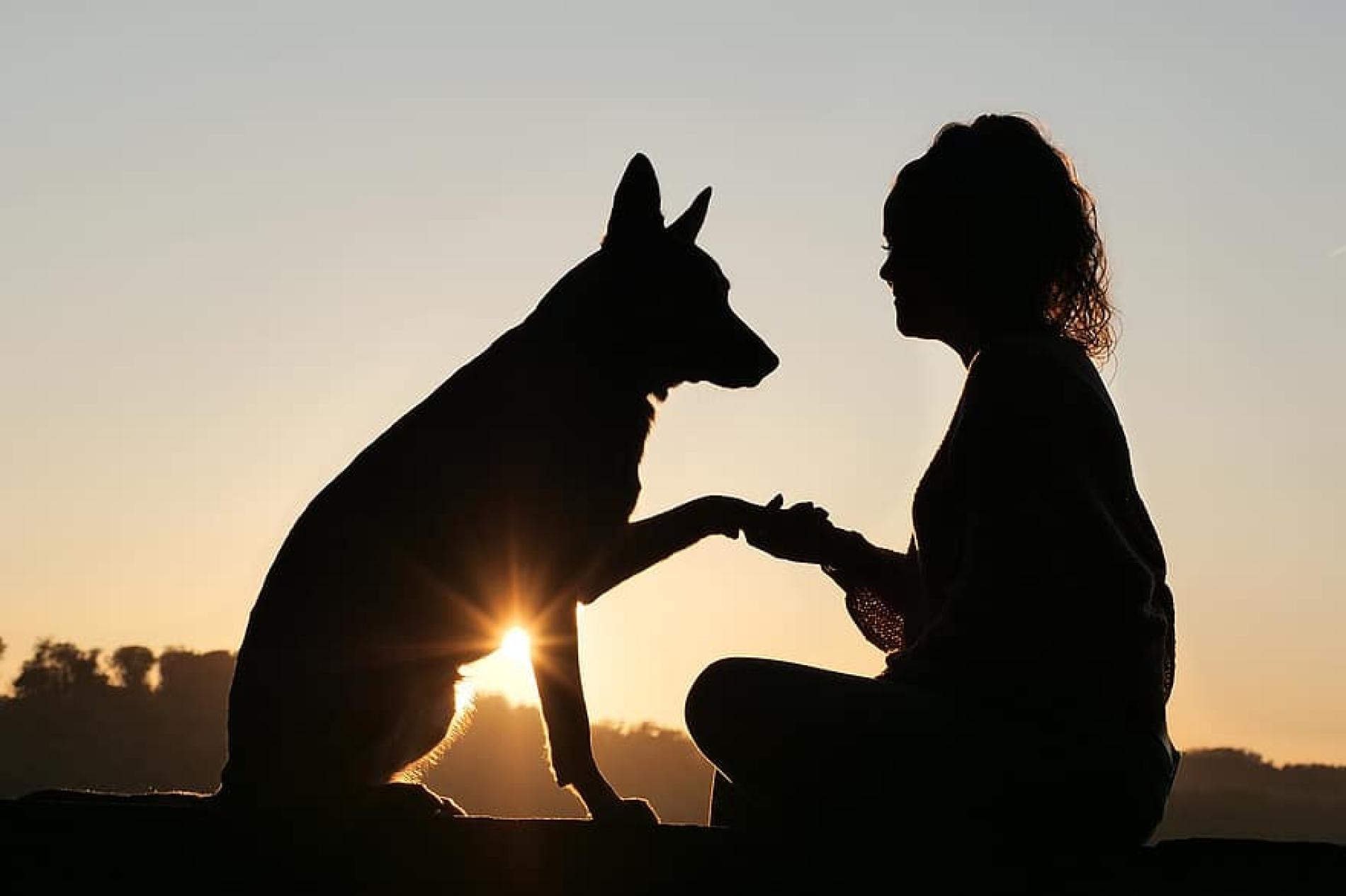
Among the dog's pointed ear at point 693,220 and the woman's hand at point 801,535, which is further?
the dog's pointed ear at point 693,220

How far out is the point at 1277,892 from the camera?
108 inches

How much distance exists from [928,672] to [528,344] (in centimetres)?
208

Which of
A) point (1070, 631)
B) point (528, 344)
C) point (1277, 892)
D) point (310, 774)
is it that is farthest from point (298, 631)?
point (1277, 892)

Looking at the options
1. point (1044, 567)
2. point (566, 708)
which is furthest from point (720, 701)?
point (566, 708)

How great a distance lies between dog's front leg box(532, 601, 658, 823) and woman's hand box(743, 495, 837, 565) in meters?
0.67

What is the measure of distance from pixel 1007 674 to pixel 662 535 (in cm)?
181

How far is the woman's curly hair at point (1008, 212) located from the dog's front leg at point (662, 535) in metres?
1.21

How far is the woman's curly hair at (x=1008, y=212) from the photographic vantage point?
3.50 m

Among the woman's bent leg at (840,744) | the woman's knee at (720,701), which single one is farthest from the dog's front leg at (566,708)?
the woman's bent leg at (840,744)

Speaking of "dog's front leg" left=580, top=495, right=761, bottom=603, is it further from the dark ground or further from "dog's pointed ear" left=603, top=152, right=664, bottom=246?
the dark ground

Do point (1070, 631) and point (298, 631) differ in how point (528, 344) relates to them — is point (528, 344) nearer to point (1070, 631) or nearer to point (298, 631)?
point (298, 631)

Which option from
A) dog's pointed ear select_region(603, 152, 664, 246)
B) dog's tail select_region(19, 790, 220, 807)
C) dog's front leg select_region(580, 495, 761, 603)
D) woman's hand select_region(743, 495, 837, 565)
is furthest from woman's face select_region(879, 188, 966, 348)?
dog's tail select_region(19, 790, 220, 807)

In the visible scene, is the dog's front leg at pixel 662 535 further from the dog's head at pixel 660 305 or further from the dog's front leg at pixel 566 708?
the dog's head at pixel 660 305

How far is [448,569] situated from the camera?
4078mm
